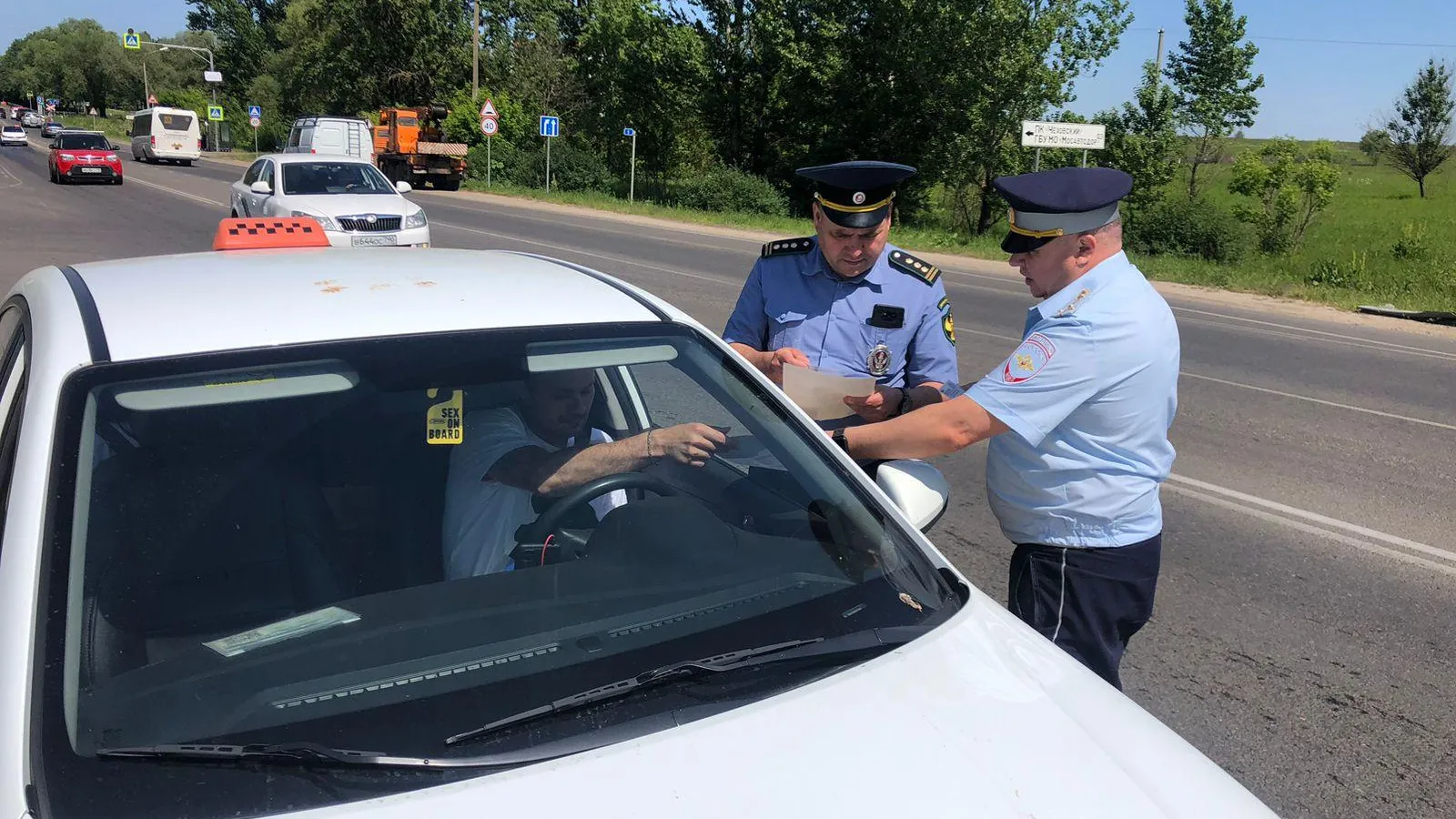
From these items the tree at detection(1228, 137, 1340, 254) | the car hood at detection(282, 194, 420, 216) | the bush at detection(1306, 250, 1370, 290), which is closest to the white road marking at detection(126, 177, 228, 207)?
the car hood at detection(282, 194, 420, 216)

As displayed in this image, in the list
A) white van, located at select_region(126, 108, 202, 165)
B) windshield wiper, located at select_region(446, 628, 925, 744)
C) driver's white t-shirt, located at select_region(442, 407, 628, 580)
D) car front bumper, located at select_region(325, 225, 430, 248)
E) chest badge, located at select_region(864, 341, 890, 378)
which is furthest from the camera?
white van, located at select_region(126, 108, 202, 165)

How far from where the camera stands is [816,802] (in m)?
1.47

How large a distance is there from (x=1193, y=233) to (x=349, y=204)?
18.7 metres

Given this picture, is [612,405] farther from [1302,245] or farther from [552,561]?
[1302,245]

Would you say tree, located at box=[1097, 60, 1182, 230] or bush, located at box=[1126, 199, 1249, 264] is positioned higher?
tree, located at box=[1097, 60, 1182, 230]

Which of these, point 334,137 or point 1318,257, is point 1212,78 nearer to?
point 1318,257

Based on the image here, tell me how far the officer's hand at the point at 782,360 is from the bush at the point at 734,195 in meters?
29.1

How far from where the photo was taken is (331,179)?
53.3 ft

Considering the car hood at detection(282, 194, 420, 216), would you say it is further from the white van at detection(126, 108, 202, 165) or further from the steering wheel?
the white van at detection(126, 108, 202, 165)

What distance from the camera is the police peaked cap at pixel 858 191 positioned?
3.31 m

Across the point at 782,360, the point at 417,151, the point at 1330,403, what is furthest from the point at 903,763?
the point at 417,151

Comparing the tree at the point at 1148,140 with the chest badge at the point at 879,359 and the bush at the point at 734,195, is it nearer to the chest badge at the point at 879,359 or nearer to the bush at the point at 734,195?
the bush at the point at 734,195

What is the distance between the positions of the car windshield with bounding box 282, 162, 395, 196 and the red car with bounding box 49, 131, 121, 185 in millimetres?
20005

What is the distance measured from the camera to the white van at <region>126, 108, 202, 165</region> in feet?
158
